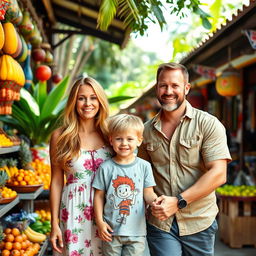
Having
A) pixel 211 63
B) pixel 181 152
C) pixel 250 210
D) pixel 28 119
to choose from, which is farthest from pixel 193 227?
pixel 211 63

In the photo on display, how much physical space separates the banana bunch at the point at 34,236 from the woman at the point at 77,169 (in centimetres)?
203

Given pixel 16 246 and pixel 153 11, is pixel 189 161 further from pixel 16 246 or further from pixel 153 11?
pixel 16 246

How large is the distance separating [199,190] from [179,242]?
0.43 m

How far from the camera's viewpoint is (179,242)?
10.3ft

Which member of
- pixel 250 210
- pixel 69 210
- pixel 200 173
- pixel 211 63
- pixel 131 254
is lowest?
pixel 250 210

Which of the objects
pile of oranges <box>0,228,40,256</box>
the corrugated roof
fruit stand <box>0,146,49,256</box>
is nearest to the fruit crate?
the corrugated roof

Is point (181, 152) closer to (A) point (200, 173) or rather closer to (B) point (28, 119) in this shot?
(A) point (200, 173)

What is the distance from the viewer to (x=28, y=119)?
705 centimetres

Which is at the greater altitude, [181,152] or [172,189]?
[181,152]

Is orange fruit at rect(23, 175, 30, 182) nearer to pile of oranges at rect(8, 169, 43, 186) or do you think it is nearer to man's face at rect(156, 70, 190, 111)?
pile of oranges at rect(8, 169, 43, 186)

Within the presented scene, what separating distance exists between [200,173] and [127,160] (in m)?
0.51

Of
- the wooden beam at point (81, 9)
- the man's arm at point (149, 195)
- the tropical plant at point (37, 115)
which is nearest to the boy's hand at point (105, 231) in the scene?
the man's arm at point (149, 195)

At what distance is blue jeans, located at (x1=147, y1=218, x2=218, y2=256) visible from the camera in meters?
3.09

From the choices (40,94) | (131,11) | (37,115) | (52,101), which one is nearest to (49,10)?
(40,94)
